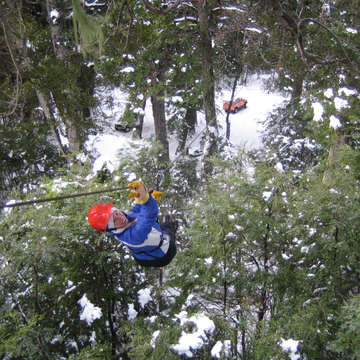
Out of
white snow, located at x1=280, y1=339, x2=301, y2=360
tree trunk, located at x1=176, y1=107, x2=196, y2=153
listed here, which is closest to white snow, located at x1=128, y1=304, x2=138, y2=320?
white snow, located at x1=280, y1=339, x2=301, y2=360

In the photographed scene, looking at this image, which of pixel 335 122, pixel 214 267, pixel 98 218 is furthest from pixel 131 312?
pixel 335 122

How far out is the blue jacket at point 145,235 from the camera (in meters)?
Answer: 3.35

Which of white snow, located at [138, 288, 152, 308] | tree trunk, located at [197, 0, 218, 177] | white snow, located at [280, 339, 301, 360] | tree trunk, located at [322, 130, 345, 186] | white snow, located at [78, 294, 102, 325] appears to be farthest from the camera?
tree trunk, located at [197, 0, 218, 177]

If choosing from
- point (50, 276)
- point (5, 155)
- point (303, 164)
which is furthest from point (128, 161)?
point (303, 164)

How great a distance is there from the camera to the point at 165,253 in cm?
366

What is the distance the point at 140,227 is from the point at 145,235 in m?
0.11

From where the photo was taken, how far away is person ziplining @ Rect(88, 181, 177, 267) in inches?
123

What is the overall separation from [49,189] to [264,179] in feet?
10.2

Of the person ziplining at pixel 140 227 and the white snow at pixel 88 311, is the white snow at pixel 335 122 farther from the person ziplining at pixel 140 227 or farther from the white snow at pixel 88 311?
the white snow at pixel 88 311

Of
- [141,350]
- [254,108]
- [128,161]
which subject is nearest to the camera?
[141,350]

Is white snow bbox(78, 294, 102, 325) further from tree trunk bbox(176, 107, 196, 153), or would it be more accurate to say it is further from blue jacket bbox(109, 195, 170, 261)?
tree trunk bbox(176, 107, 196, 153)

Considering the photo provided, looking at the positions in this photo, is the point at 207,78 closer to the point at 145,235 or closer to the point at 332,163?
the point at 332,163

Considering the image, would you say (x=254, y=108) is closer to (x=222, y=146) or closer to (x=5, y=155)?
(x=222, y=146)

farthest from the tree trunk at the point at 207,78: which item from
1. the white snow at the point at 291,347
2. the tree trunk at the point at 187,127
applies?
the white snow at the point at 291,347
